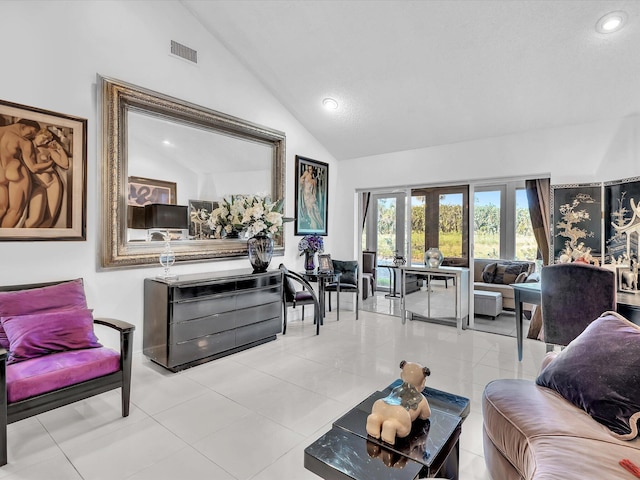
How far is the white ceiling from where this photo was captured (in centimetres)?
319

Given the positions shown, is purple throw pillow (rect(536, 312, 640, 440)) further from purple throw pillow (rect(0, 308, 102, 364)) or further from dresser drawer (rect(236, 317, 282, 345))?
purple throw pillow (rect(0, 308, 102, 364))

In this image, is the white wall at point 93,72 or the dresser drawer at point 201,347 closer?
the white wall at point 93,72

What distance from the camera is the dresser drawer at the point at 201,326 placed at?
10.9 ft

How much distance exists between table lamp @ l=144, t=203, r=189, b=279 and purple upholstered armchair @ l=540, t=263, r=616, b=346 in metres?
3.68

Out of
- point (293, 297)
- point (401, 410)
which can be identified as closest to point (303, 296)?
point (293, 297)

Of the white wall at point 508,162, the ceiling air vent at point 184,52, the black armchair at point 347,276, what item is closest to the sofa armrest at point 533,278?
the white wall at point 508,162

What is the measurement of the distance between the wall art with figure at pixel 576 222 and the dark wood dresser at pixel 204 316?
11.5ft

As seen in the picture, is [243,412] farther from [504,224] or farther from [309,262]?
[504,224]

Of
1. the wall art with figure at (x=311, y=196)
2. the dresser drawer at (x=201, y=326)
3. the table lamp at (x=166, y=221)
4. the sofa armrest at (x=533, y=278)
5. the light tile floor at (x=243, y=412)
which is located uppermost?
the wall art with figure at (x=311, y=196)

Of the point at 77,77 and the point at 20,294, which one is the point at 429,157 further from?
the point at 20,294

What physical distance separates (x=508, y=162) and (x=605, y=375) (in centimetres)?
349

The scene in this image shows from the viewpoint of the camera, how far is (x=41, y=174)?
2.90 meters

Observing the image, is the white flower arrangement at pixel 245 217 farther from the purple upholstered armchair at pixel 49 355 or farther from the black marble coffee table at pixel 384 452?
the black marble coffee table at pixel 384 452

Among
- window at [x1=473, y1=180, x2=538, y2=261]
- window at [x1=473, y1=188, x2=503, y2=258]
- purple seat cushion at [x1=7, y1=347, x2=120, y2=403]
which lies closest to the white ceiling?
window at [x1=473, y1=188, x2=503, y2=258]
